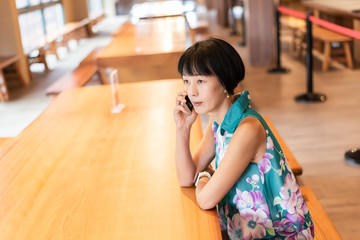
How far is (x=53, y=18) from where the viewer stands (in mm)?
9727

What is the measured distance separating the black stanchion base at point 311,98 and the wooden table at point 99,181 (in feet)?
8.09

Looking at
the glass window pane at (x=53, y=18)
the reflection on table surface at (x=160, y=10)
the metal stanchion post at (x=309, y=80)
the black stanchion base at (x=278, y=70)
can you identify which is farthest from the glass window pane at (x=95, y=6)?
the metal stanchion post at (x=309, y=80)

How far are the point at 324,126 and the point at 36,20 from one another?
5.85 m

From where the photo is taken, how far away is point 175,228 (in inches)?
45.6

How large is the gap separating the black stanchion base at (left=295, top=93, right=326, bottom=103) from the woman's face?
3331 mm

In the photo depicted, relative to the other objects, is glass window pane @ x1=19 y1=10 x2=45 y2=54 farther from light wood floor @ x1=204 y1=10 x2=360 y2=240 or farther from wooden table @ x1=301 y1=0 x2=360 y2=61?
wooden table @ x1=301 y1=0 x2=360 y2=61

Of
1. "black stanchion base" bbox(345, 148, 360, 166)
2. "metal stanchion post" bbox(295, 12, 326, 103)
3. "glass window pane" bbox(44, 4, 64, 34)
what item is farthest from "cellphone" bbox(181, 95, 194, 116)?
"glass window pane" bbox(44, 4, 64, 34)

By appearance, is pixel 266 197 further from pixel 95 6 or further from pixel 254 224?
pixel 95 6

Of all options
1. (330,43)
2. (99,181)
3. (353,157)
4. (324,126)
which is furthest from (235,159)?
(330,43)

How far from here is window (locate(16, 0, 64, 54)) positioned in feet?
22.2

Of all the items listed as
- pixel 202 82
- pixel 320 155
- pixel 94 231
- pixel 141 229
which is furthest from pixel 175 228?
pixel 320 155

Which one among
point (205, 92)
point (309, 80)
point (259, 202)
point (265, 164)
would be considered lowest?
point (309, 80)

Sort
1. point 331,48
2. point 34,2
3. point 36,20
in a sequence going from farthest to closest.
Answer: point 36,20 < point 34,2 < point 331,48

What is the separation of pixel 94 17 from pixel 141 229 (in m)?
13.0
